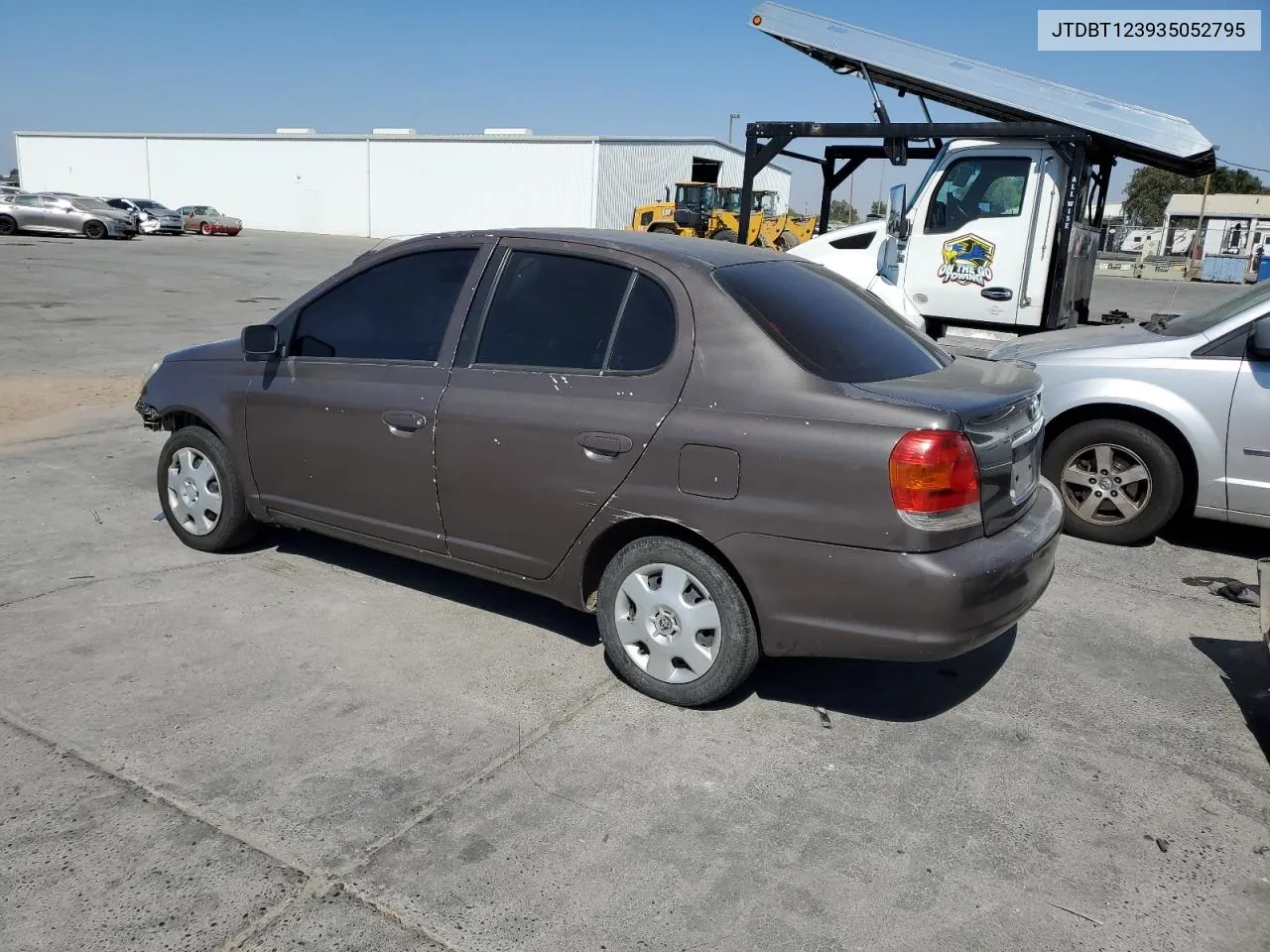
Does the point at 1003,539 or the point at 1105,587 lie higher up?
the point at 1003,539

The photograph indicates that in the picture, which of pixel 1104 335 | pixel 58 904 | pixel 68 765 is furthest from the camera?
pixel 1104 335

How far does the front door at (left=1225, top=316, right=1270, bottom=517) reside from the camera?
522 cm

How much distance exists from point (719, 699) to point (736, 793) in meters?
0.53

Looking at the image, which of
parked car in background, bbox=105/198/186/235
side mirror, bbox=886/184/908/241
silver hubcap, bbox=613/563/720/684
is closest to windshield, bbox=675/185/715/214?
parked car in background, bbox=105/198/186/235

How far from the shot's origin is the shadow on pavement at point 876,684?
12.5ft

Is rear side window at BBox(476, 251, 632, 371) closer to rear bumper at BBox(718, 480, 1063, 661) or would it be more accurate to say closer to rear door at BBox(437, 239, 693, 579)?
rear door at BBox(437, 239, 693, 579)

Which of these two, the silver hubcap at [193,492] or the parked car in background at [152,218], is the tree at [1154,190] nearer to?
the parked car in background at [152,218]

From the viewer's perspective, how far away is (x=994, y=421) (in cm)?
342

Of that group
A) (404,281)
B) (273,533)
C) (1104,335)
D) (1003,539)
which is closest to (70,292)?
(273,533)

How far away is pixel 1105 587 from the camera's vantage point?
5.18 meters

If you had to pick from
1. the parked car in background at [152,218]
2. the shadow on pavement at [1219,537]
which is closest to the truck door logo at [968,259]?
the shadow on pavement at [1219,537]

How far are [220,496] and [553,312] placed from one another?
2189 mm

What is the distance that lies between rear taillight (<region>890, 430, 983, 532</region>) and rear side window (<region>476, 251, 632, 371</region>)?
123 centimetres

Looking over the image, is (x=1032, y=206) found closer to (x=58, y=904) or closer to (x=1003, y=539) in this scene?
(x=1003, y=539)
